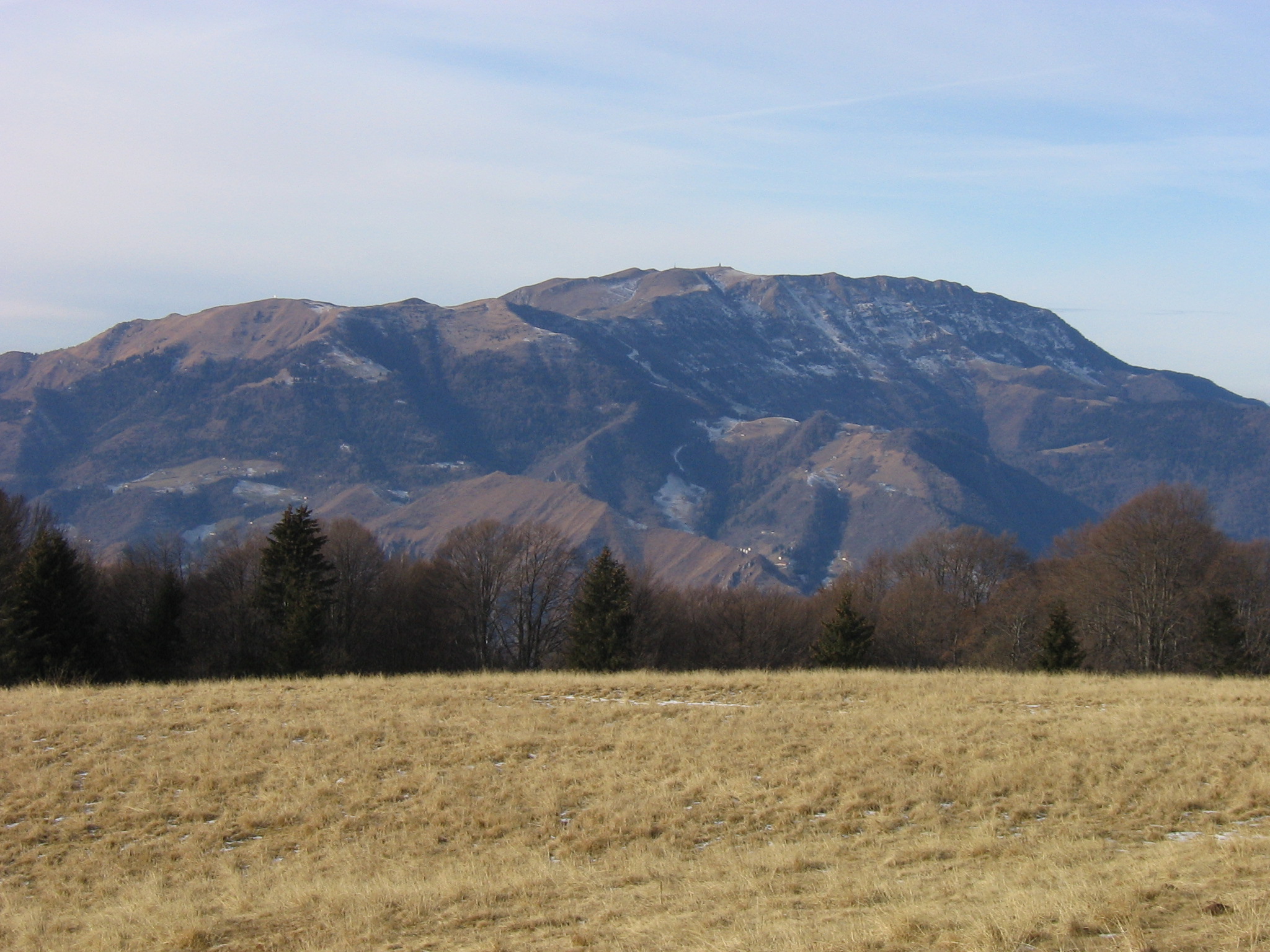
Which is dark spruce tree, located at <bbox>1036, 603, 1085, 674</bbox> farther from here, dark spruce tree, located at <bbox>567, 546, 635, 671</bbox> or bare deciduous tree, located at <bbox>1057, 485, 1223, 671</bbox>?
bare deciduous tree, located at <bbox>1057, 485, 1223, 671</bbox>

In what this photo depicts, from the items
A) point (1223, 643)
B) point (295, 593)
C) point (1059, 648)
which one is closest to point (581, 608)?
point (295, 593)

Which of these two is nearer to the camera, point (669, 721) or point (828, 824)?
point (828, 824)

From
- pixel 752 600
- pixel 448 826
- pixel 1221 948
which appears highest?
pixel 1221 948

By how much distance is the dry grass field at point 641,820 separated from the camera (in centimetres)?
1058

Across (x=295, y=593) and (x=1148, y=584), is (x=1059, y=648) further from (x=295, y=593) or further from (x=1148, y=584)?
(x=295, y=593)

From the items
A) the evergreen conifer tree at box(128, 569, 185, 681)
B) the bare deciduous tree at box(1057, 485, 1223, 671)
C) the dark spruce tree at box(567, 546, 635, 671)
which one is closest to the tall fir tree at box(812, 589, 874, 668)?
the dark spruce tree at box(567, 546, 635, 671)

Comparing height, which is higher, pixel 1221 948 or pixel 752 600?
pixel 1221 948

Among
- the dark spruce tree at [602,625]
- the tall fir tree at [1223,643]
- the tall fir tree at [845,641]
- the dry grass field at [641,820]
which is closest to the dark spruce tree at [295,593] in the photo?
the dark spruce tree at [602,625]

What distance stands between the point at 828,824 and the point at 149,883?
30.5 feet

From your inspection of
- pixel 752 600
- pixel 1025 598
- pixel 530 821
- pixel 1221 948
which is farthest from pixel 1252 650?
pixel 1221 948

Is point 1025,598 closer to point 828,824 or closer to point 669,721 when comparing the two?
point 669,721

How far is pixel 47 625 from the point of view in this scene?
130 ft

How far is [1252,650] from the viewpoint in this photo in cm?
5103

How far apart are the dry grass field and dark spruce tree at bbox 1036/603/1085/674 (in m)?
14.1
